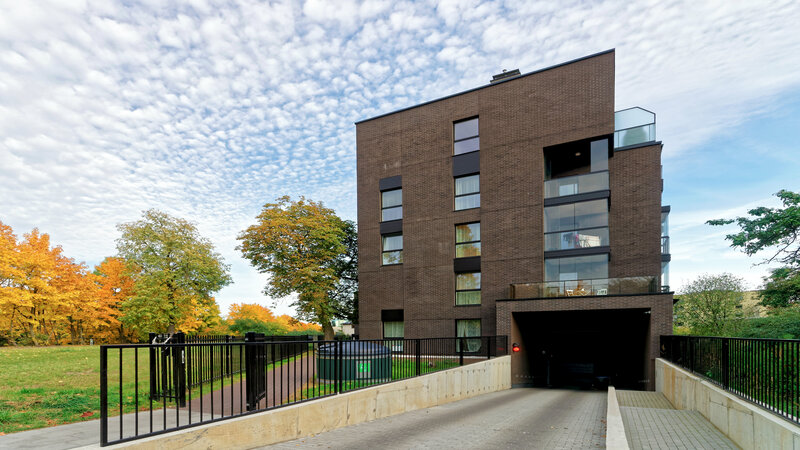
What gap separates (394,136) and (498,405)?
1752cm

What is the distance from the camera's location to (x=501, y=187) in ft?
76.0

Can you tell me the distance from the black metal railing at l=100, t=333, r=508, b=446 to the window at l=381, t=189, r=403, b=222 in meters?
12.9

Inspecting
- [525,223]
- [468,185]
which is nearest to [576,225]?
[525,223]

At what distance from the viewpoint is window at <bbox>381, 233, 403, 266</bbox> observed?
86.1ft

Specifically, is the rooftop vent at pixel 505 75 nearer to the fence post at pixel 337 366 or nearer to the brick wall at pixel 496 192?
the brick wall at pixel 496 192

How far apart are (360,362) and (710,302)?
25216 millimetres

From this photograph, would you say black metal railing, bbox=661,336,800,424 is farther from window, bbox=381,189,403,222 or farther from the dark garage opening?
window, bbox=381,189,403,222

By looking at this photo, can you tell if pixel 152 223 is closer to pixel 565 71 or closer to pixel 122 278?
pixel 122 278

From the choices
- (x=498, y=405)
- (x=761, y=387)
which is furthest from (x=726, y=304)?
(x=761, y=387)

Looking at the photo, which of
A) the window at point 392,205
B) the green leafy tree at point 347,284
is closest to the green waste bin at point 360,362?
the window at point 392,205

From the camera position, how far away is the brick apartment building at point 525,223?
68.4ft

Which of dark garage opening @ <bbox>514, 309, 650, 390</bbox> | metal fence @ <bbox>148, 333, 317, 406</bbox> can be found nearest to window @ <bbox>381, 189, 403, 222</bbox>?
dark garage opening @ <bbox>514, 309, 650, 390</bbox>

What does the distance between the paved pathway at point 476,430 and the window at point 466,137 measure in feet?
49.4

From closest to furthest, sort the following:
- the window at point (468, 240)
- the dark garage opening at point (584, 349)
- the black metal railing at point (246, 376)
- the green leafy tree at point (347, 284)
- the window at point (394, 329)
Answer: the black metal railing at point (246, 376), the dark garage opening at point (584, 349), the window at point (468, 240), the window at point (394, 329), the green leafy tree at point (347, 284)
